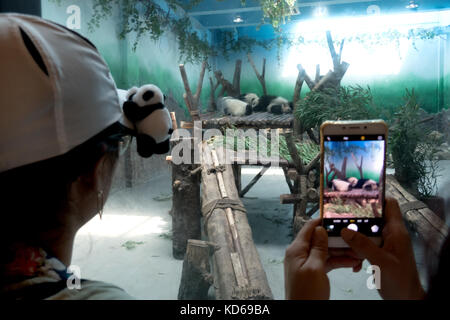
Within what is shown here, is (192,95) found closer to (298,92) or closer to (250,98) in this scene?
(250,98)

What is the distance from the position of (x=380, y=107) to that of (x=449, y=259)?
2.95 feet

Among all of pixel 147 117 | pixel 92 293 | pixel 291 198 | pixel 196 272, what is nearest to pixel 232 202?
pixel 291 198

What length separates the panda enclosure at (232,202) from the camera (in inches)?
44.1

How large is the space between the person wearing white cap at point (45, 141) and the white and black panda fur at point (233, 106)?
0.93m

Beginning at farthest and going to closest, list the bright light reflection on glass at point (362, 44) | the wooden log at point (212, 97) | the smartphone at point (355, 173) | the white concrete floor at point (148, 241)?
the wooden log at point (212, 97) < the white concrete floor at point (148, 241) < the bright light reflection on glass at point (362, 44) < the smartphone at point (355, 173)

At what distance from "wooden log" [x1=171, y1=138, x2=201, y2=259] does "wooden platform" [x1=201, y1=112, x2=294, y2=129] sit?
12 centimetres

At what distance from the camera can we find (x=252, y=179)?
138 cm

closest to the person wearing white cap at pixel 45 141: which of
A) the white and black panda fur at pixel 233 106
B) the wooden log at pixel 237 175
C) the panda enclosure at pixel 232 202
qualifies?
the panda enclosure at pixel 232 202

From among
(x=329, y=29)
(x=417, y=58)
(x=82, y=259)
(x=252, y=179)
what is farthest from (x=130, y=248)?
(x=417, y=58)

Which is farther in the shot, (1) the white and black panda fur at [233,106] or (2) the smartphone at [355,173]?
(1) the white and black panda fur at [233,106]

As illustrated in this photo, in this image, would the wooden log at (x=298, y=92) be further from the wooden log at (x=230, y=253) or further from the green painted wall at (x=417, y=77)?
the wooden log at (x=230, y=253)

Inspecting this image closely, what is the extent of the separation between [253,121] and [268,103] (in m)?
0.16

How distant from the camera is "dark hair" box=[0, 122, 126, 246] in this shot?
0.39 meters
